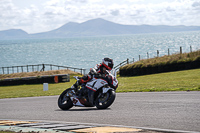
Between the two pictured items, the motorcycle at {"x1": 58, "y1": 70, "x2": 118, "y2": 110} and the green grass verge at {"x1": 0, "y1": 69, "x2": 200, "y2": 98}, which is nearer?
the motorcycle at {"x1": 58, "y1": 70, "x2": 118, "y2": 110}

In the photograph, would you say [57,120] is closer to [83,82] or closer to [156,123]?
[83,82]

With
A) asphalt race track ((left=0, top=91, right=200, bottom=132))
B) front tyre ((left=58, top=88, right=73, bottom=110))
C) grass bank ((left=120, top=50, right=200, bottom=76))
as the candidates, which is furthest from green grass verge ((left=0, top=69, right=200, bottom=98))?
front tyre ((left=58, top=88, right=73, bottom=110))

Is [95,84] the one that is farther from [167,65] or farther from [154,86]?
[167,65]

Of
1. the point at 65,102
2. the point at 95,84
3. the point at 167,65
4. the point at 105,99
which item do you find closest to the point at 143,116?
the point at 105,99

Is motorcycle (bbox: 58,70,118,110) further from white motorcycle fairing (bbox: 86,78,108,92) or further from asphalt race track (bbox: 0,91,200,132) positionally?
asphalt race track (bbox: 0,91,200,132)

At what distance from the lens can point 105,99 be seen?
10484 mm

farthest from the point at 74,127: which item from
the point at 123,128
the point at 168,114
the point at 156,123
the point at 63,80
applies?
the point at 63,80

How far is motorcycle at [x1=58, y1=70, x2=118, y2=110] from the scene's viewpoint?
10.3 m

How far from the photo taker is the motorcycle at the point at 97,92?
33.7ft

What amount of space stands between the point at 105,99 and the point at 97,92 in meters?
0.38

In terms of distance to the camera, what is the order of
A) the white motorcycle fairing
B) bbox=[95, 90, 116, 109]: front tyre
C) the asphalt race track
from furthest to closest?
the white motorcycle fairing, bbox=[95, 90, 116, 109]: front tyre, the asphalt race track

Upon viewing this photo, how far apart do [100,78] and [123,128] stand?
3092 millimetres

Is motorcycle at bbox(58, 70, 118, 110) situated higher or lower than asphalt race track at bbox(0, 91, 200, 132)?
higher

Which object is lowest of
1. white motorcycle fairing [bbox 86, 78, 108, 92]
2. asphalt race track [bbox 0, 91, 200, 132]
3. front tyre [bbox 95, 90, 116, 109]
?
asphalt race track [bbox 0, 91, 200, 132]
